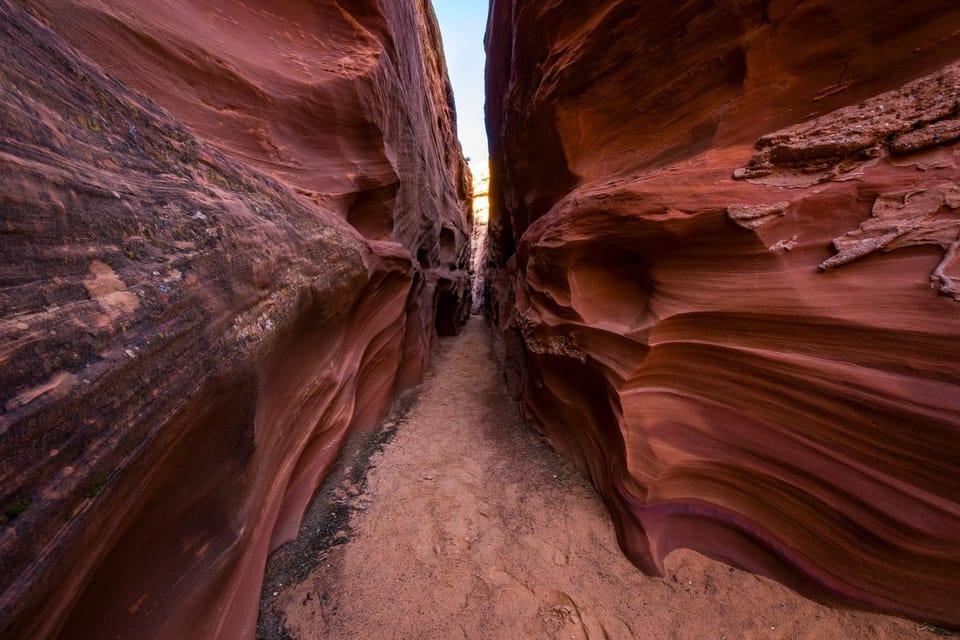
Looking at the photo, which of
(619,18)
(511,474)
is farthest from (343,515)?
(619,18)

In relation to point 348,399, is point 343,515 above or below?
below

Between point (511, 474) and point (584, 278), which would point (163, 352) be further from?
point (584, 278)

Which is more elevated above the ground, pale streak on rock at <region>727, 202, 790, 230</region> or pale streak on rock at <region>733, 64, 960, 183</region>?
pale streak on rock at <region>733, 64, 960, 183</region>

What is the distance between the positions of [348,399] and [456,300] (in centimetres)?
728

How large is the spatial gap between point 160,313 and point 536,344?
122 inches

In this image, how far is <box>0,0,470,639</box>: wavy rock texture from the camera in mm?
856

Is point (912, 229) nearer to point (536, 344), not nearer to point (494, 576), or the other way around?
point (536, 344)

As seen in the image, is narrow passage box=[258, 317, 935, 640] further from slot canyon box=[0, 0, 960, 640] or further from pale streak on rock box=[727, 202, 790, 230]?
pale streak on rock box=[727, 202, 790, 230]

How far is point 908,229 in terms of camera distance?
1602mm

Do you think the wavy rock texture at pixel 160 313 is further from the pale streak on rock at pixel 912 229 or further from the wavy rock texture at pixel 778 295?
the pale streak on rock at pixel 912 229

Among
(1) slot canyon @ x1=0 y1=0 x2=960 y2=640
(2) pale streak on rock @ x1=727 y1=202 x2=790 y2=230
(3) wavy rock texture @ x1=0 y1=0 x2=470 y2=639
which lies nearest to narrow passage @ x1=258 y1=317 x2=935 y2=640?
(1) slot canyon @ x1=0 y1=0 x2=960 y2=640

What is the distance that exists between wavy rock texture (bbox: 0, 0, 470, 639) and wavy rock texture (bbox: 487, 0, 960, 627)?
2485 millimetres

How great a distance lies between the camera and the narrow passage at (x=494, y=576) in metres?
1.76

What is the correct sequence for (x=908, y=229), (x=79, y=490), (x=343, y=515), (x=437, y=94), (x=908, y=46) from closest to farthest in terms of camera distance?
(x=79, y=490) < (x=908, y=229) < (x=908, y=46) < (x=343, y=515) < (x=437, y=94)
